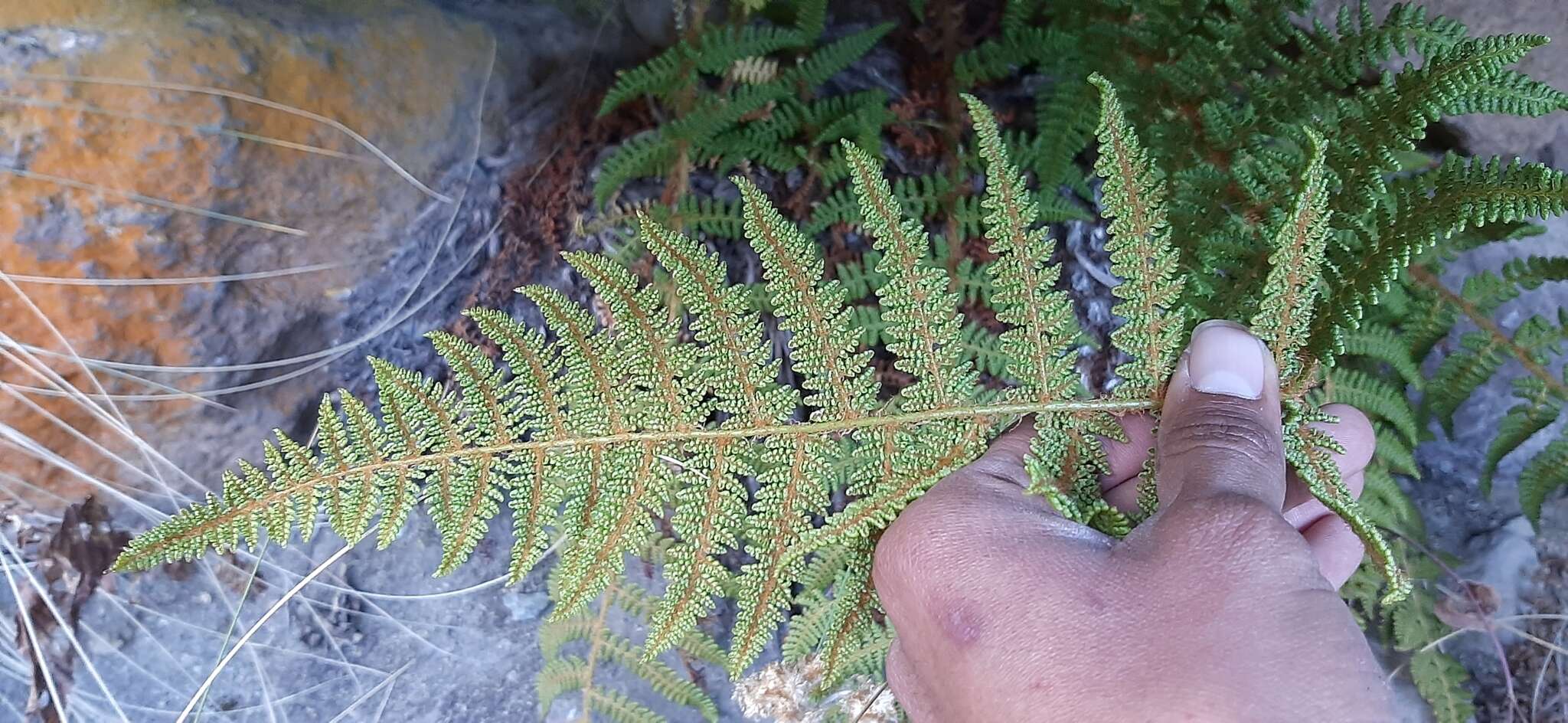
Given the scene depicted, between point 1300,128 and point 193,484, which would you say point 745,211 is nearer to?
point 1300,128

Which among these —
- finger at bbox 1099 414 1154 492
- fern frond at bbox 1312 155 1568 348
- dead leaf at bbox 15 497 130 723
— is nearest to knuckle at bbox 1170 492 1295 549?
finger at bbox 1099 414 1154 492

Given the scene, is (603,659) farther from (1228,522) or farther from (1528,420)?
(1528,420)

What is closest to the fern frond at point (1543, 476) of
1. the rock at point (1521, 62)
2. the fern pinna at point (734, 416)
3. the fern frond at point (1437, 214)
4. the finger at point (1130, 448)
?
the rock at point (1521, 62)

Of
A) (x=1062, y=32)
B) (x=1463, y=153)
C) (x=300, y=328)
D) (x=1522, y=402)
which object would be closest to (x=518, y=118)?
(x=300, y=328)

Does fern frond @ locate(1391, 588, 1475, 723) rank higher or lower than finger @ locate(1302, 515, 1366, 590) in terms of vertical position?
lower

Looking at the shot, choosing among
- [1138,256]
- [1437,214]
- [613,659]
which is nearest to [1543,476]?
[1437,214]

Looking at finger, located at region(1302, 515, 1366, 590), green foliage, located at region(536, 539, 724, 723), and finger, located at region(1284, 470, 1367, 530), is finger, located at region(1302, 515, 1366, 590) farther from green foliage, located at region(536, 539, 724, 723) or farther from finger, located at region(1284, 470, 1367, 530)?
green foliage, located at region(536, 539, 724, 723)
